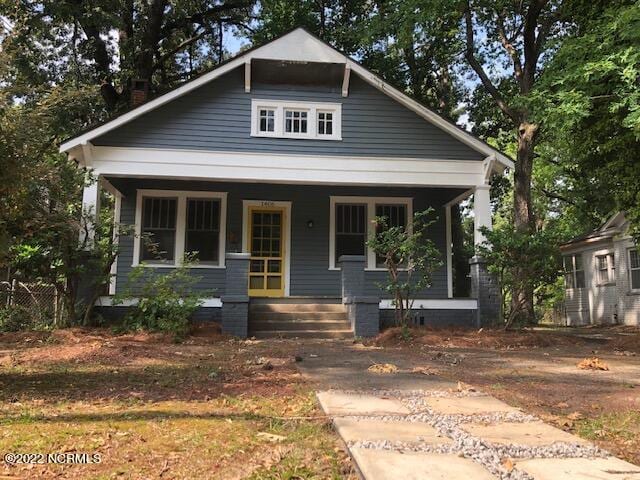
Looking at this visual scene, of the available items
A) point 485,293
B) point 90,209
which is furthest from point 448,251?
point 90,209

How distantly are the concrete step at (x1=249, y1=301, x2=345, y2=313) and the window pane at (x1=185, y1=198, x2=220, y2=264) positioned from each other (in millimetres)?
2225

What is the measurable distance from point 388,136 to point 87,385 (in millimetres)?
8675

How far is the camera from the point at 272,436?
3400 millimetres

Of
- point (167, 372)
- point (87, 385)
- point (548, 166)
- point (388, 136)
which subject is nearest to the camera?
point (87, 385)

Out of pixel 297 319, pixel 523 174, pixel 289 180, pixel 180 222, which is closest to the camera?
pixel 297 319

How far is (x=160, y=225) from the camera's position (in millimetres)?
12508

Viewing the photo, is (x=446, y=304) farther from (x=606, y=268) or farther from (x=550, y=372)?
(x=606, y=268)

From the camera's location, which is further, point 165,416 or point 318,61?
point 318,61

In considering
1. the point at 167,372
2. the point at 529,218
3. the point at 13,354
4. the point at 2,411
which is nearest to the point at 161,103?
the point at 13,354

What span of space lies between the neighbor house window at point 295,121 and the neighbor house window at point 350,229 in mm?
2213

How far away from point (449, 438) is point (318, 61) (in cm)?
998

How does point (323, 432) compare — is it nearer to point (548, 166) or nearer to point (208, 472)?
point (208, 472)

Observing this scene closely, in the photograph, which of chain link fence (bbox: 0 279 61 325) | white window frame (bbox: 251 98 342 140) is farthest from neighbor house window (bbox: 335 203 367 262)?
chain link fence (bbox: 0 279 61 325)

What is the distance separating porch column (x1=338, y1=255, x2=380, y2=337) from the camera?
10023mm
